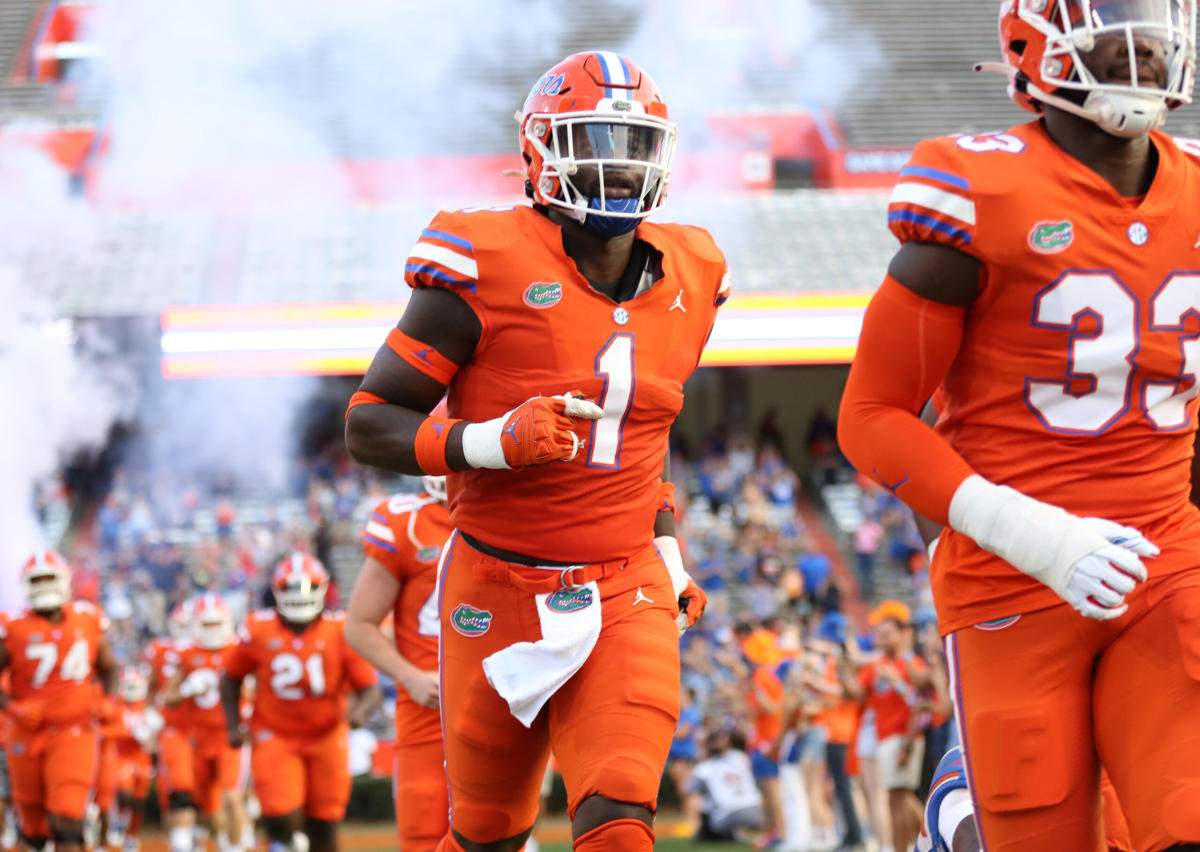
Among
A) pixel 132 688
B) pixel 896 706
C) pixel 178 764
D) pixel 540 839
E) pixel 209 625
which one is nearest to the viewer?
pixel 896 706

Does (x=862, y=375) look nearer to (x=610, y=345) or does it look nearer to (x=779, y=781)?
(x=610, y=345)

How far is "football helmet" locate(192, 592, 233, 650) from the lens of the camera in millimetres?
10664

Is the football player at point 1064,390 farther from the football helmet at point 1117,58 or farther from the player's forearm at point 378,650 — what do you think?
the player's forearm at point 378,650

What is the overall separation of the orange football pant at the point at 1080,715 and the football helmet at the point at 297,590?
5.64m

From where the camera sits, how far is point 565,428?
3383 millimetres

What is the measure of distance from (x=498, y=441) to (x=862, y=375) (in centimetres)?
81

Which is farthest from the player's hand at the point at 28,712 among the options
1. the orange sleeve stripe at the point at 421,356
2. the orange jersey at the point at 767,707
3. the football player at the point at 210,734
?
the orange sleeve stripe at the point at 421,356

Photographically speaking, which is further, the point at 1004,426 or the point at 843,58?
the point at 843,58

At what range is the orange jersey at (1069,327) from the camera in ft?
9.12

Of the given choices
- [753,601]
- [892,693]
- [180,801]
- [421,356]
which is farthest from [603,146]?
[753,601]

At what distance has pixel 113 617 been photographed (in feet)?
53.2

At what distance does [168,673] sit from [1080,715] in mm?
9420

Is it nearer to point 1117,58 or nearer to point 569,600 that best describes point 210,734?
point 569,600

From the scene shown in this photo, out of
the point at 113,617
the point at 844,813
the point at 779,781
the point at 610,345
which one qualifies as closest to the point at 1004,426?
the point at 610,345
